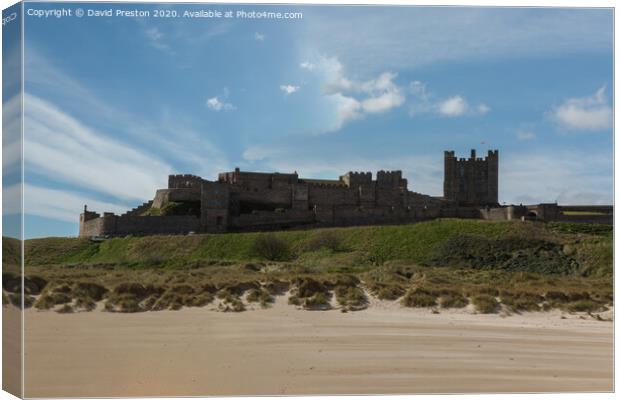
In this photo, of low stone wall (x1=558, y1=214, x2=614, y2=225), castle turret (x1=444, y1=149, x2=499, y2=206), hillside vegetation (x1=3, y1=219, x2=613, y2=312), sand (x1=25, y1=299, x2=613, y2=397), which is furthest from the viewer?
castle turret (x1=444, y1=149, x2=499, y2=206)

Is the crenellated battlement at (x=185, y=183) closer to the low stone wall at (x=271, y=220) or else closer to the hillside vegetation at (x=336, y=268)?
the low stone wall at (x=271, y=220)

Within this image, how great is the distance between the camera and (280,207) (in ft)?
179

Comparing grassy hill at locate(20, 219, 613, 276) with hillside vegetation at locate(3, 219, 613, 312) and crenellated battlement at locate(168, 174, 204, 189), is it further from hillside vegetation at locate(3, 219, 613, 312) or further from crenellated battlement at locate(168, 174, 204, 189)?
crenellated battlement at locate(168, 174, 204, 189)

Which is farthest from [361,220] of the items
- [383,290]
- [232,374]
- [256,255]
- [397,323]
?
[232,374]

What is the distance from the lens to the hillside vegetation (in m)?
15.3

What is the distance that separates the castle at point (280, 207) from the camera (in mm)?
46656

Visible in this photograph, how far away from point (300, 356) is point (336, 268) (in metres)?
16.8

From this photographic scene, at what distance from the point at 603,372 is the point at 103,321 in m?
8.97

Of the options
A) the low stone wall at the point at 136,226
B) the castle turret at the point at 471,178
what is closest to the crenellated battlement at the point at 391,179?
the castle turret at the point at 471,178

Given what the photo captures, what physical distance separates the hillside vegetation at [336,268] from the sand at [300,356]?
1069 millimetres

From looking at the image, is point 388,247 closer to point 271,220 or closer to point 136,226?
point 271,220

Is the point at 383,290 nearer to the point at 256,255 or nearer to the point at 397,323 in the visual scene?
the point at 397,323

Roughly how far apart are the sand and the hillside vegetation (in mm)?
1069

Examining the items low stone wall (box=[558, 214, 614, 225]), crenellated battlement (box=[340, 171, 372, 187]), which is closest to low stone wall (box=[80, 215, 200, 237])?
crenellated battlement (box=[340, 171, 372, 187])
